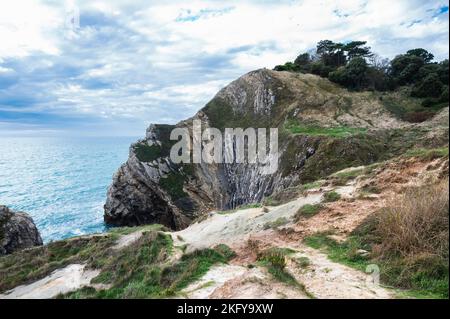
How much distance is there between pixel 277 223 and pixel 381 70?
55.7m

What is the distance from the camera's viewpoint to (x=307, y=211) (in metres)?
16.7

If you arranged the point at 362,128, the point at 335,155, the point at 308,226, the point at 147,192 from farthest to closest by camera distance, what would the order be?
the point at 147,192 → the point at 362,128 → the point at 335,155 → the point at 308,226

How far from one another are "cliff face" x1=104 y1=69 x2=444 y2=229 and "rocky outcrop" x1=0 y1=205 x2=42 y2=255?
1601cm

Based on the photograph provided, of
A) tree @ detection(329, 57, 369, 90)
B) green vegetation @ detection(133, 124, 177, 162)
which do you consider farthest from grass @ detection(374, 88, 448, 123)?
green vegetation @ detection(133, 124, 177, 162)

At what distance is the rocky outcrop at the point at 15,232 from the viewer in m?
34.8

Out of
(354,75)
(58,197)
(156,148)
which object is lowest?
(58,197)

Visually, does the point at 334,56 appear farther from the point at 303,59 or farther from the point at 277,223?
the point at 277,223

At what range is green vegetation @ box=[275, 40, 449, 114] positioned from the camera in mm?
49188

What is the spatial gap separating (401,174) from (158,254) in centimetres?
1215

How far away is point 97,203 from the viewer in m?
75.4

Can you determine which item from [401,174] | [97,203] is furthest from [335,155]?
[97,203]

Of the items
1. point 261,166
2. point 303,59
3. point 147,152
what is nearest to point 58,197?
point 147,152
